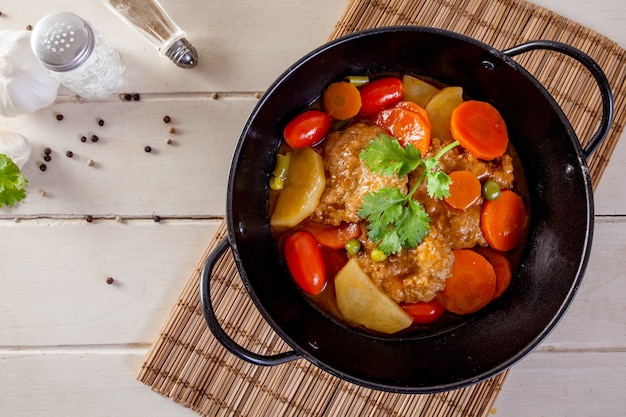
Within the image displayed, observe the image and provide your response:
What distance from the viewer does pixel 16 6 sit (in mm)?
2736

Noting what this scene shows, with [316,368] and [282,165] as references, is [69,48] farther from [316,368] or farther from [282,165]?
[316,368]

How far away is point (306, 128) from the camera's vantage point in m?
2.39

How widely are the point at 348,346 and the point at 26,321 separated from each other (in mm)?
1459

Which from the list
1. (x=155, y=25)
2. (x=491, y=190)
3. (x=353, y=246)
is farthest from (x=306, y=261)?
(x=155, y=25)

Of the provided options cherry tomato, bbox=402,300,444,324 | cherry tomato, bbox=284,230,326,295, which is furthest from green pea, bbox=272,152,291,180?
cherry tomato, bbox=402,300,444,324

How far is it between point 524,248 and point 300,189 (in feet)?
3.16

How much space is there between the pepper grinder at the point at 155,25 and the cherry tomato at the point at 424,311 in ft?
4.62

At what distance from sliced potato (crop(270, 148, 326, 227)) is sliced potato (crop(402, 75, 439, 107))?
0.45 m

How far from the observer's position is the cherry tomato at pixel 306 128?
7.85 feet

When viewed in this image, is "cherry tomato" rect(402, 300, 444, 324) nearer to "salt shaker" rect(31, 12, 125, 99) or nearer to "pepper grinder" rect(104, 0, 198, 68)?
"pepper grinder" rect(104, 0, 198, 68)

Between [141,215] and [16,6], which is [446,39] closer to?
[141,215]

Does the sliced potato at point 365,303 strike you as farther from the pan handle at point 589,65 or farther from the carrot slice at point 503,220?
the pan handle at point 589,65

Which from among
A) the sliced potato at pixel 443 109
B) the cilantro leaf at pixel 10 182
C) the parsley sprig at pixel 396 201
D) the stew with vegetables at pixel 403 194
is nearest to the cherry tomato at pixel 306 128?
the stew with vegetables at pixel 403 194

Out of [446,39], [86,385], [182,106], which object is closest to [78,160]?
[182,106]
